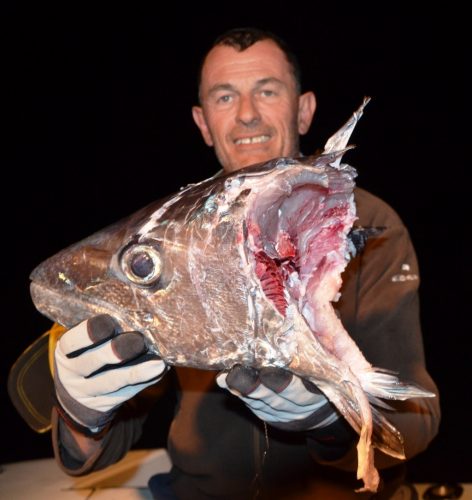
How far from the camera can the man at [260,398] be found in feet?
5.10

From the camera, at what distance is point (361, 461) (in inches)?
45.4

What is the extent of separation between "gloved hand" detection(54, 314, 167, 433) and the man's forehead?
1.10 metres

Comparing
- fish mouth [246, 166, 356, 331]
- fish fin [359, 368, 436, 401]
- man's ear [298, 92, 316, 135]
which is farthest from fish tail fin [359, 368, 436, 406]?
man's ear [298, 92, 316, 135]

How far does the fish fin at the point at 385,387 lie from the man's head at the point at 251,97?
109cm

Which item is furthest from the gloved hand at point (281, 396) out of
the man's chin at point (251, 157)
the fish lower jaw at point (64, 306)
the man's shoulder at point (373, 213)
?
the man's chin at point (251, 157)

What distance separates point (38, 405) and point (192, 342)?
3.09ft

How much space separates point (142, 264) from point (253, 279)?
21cm

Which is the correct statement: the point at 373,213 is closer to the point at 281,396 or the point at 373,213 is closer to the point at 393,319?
the point at 393,319

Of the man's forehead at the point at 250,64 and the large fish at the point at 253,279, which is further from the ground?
the man's forehead at the point at 250,64

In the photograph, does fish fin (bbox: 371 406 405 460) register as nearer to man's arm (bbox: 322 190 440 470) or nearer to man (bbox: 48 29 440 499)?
man (bbox: 48 29 440 499)

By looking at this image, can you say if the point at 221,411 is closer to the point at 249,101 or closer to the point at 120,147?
the point at 249,101

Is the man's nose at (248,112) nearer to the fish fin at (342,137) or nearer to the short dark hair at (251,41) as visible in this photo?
the short dark hair at (251,41)

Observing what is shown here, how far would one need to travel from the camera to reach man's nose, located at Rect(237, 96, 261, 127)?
2143 millimetres

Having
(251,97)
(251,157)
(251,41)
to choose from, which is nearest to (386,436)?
(251,157)
